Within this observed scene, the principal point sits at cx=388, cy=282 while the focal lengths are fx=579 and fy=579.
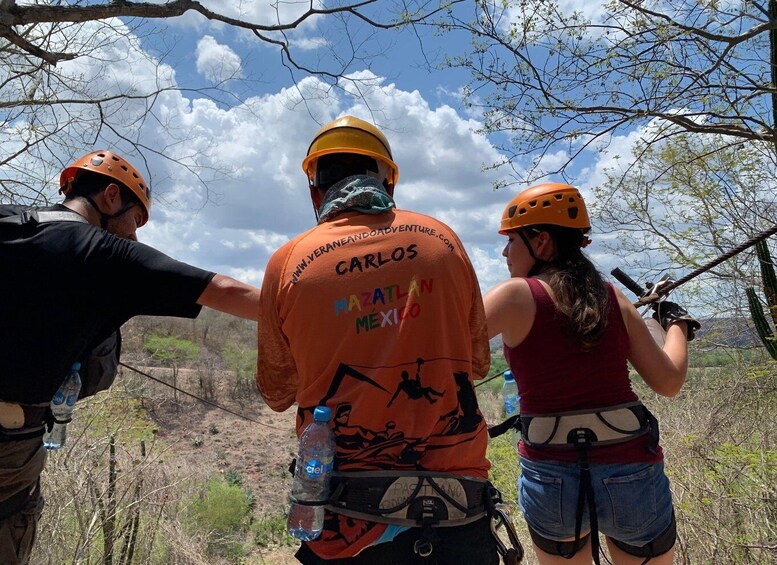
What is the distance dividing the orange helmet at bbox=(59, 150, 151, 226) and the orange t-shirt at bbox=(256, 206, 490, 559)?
143 centimetres

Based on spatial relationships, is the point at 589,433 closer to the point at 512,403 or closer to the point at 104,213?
the point at 512,403

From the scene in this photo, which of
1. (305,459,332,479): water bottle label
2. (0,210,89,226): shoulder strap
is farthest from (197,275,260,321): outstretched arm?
(305,459,332,479): water bottle label

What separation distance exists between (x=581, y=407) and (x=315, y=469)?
1.20 metres

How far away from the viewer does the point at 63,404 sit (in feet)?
7.45

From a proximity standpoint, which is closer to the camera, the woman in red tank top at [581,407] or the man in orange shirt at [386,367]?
the man in orange shirt at [386,367]

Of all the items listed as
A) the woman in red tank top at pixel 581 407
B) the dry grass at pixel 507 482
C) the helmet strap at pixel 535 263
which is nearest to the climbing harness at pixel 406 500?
the woman in red tank top at pixel 581 407

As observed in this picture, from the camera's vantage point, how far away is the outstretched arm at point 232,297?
2051 millimetres

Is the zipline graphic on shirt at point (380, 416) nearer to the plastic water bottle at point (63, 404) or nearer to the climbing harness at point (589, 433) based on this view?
the climbing harness at point (589, 433)

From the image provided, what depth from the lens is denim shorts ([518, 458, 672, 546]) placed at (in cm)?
217

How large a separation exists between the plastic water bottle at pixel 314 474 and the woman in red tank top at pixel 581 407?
846 millimetres

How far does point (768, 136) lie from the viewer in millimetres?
5000

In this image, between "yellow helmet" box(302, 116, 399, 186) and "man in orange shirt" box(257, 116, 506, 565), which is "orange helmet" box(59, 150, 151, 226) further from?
"man in orange shirt" box(257, 116, 506, 565)

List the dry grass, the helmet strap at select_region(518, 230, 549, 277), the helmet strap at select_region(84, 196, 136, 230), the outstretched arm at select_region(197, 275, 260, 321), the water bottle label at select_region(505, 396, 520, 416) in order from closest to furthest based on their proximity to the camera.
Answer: the outstretched arm at select_region(197, 275, 260, 321) → the helmet strap at select_region(518, 230, 549, 277) → the helmet strap at select_region(84, 196, 136, 230) → the water bottle label at select_region(505, 396, 520, 416) → the dry grass

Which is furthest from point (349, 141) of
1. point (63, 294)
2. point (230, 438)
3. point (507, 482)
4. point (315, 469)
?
point (230, 438)
